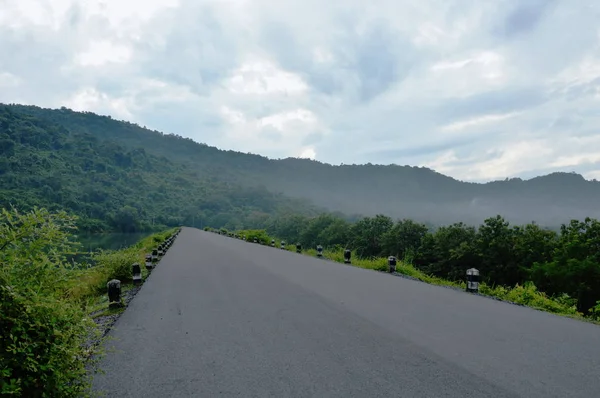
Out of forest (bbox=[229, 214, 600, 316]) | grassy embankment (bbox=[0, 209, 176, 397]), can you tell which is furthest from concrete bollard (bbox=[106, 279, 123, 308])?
forest (bbox=[229, 214, 600, 316])

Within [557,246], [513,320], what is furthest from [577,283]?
[513,320]

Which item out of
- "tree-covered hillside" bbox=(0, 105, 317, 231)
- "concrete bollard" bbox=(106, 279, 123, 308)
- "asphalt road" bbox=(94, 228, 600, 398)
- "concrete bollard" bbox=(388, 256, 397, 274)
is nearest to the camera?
"asphalt road" bbox=(94, 228, 600, 398)

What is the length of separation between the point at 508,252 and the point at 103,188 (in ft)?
506

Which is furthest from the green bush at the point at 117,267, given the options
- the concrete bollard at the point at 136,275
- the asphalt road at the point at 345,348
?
the asphalt road at the point at 345,348

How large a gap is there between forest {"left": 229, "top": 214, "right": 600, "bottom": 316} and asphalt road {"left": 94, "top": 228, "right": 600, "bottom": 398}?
12.3 ft

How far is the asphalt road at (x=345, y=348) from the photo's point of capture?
4.15 metres

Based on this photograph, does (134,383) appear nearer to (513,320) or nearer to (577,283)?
(513,320)

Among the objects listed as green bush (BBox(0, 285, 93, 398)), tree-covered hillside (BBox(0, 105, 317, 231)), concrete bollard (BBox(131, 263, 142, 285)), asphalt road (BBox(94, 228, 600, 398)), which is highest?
tree-covered hillside (BBox(0, 105, 317, 231))

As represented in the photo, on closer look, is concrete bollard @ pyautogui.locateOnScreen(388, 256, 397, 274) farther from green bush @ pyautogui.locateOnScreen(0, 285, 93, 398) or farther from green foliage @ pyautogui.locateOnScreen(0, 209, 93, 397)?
green bush @ pyautogui.locateOnScreen(0, 285, 93, 398)

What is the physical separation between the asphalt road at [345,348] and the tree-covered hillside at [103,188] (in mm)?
109316

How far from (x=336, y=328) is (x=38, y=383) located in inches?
177

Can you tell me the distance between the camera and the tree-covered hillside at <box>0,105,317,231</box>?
12106cm

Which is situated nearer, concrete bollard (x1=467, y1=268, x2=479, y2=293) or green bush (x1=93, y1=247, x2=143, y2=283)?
concrete bollard (x1=467, y1=268, x2=479, y2=293)

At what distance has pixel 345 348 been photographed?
5.39 metres
